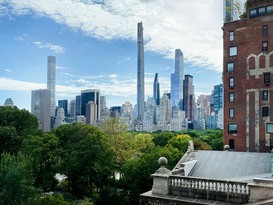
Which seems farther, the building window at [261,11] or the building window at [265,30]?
the building window at [261,11]

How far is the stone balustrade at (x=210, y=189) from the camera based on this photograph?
13250 millimetres

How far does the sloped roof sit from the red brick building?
26.8 metres

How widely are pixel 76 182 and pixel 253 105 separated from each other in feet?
96.1

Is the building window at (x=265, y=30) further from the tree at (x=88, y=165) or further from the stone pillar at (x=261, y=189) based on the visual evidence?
the stone pillar at (x=261, y=189)

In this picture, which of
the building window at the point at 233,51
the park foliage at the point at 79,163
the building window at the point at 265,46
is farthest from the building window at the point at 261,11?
the park foliage at the point at 79,163

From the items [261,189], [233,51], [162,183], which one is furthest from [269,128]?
[261,189]

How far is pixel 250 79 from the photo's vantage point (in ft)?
154

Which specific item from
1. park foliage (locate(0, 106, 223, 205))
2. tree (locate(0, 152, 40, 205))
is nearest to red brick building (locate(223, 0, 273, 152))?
park foliage (locate(0, 106, 223, 205))

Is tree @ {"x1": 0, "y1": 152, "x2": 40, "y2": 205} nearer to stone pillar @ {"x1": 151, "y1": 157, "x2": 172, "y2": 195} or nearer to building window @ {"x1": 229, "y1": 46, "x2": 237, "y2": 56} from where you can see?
stone pillar @ {"x1": 151, "y1": 157, "x2": 172, "y2": 195}

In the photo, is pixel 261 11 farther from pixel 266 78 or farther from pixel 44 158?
pixel 44 158

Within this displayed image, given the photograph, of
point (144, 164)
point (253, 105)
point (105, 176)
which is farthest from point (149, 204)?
point (253, 105)

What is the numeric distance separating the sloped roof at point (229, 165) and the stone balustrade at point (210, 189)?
470 centimetres

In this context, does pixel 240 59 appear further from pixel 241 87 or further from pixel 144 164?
pixel 144 164

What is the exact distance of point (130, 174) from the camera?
38.6m
